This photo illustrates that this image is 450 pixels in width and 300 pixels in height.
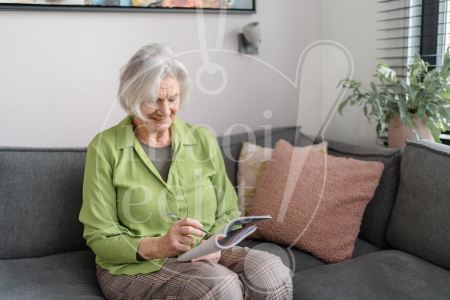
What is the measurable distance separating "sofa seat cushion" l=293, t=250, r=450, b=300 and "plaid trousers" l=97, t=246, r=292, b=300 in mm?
124

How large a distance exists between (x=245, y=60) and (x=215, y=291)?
58.7 inches

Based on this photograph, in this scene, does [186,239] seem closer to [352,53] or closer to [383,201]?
[383,201]

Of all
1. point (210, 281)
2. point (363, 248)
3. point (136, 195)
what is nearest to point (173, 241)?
point (210, 281)

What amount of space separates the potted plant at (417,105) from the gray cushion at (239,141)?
1.46 ft

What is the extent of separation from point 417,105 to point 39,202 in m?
1.63

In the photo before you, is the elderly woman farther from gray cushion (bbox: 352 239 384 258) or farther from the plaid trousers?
gray cushion (bbox: 352 239 384 258)

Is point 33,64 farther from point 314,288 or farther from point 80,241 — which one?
point 314,288

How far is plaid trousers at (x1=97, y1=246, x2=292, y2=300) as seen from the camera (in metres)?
1.50

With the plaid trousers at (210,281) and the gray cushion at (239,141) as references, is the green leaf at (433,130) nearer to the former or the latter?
the gray cushion at (239,141)

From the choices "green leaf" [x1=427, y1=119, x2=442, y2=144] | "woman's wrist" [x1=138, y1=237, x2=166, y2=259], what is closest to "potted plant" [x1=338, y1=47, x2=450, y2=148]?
"green leaf" [x1=427, y1=119, x2=442, y2=144]

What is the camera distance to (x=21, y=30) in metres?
2.10

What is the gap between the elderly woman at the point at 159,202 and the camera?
1558 millimetres

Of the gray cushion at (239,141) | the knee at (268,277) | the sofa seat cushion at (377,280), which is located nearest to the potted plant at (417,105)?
the gray cushion at (239,141)

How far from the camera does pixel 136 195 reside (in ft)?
5.64
